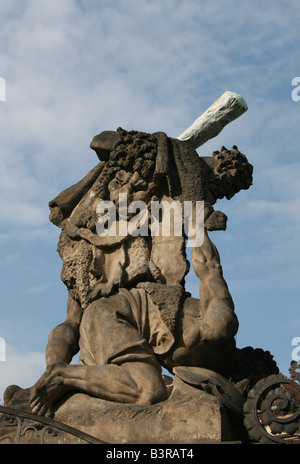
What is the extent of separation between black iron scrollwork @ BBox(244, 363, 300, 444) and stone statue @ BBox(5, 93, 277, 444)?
0.27 metres

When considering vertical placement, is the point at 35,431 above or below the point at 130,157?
below

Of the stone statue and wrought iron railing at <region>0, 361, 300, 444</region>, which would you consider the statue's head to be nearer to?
the stone statue

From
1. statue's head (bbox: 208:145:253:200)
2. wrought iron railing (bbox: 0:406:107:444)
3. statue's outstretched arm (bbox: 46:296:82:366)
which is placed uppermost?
statue's head (bbox: 208:145:253:200)

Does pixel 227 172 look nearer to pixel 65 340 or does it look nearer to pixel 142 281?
pixel 142 281

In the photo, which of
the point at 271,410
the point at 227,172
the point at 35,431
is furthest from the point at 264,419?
the point at 227,172

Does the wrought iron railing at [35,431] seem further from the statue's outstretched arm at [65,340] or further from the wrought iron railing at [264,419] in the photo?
the statue's outstretched arm at [65,340]

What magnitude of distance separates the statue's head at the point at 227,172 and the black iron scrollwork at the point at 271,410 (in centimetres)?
227

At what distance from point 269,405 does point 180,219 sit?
2073mm

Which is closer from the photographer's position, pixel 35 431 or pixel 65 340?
pixel 35 431

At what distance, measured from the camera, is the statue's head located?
26.9 feet

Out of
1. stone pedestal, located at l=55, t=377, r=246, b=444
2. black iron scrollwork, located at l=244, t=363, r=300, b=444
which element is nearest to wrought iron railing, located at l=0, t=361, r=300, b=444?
black iron scrollwork, located at l=244, t=363, r=300, b=444

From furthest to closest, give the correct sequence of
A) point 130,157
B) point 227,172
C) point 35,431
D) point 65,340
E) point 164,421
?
point 227,172
point 130,157
point 65,340
point 164,421
point 35,431

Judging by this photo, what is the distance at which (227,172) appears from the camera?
26.9 feet

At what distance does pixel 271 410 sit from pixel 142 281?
5.84 feet
